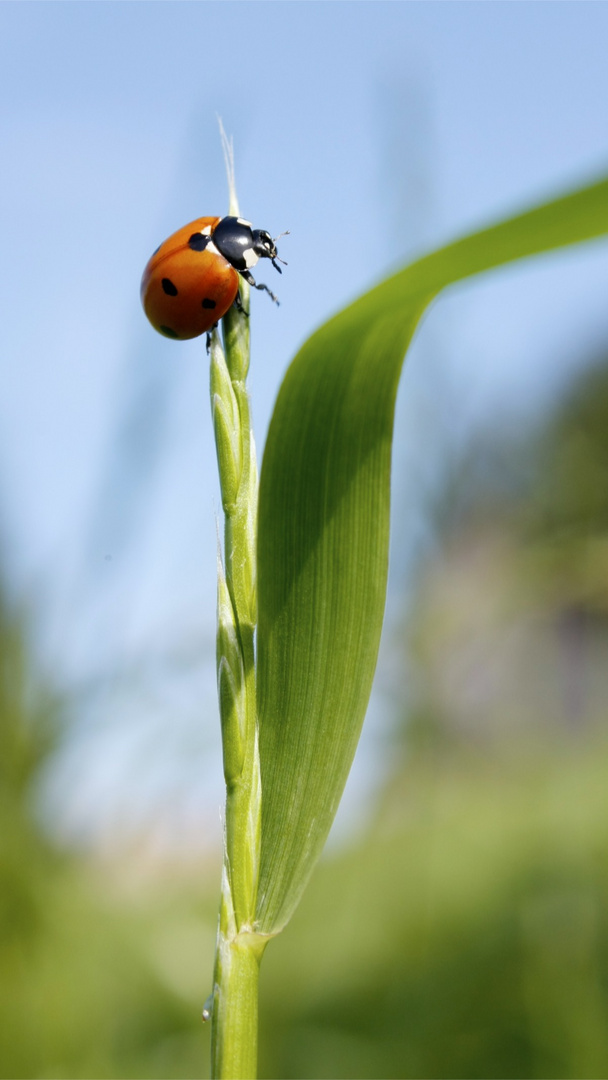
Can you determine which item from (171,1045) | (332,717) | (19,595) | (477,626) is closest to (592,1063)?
(477,626)

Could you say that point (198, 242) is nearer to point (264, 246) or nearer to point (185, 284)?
point (185, 284)

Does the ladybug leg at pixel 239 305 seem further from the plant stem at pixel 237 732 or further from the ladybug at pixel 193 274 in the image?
the ladybug at pixel 193 274

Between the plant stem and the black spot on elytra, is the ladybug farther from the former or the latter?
the plant stem

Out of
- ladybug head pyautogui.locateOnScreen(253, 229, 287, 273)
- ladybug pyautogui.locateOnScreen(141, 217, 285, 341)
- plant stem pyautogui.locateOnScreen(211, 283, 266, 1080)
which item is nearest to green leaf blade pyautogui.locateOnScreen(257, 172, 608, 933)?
plant stem pyautogui.locateOnScreen(211, 283, 266, 1080)

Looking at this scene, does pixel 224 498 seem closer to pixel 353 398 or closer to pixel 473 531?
pixel 353 398

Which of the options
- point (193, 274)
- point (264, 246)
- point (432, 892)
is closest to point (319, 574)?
point (193, 274)

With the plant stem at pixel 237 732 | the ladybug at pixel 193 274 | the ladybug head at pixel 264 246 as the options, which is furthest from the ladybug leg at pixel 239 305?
the ladybug head at pixel 264 246
